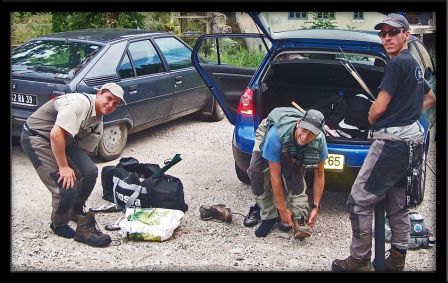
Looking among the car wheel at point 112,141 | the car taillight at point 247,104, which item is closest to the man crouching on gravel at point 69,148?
the car wheel at point 112,141

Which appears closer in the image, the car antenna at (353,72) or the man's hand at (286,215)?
the man's hand at (286,215)

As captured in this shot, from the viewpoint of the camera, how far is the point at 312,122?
4.15 m

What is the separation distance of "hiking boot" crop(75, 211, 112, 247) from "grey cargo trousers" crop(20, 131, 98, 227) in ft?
0.42

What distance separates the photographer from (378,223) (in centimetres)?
418

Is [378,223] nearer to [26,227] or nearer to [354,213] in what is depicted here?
[354,213]

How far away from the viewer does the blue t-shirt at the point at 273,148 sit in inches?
170

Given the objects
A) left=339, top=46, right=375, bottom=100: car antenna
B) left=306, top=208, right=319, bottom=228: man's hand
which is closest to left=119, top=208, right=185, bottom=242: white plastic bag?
left=306, top=208, right=319, bottom=228: man's hand

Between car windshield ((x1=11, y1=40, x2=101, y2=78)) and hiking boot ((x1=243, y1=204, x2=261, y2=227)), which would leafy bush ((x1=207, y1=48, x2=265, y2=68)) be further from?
hiking boot ((x1=243, y1=204, x2=261, y2=227))

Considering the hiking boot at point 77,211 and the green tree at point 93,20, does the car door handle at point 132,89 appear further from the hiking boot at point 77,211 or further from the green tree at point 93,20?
the hiking boot at point 77,211

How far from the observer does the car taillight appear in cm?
486

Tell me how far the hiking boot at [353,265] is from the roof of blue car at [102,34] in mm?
2520

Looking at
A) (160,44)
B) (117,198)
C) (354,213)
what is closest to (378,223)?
(354,213)

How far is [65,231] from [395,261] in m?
2.31
